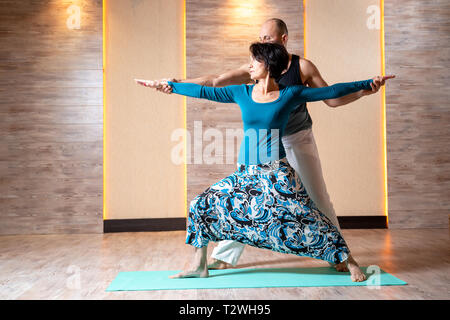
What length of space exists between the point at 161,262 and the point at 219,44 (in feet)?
8.16

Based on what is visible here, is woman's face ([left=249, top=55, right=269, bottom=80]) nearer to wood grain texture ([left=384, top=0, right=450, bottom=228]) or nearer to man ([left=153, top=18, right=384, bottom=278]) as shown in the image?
man ([left=153, top=18, right=384, bottom=278])

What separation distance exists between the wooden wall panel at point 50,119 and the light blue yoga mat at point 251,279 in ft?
6.95

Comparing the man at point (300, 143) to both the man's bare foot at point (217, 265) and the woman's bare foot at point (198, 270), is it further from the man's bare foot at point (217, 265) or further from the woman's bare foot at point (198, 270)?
the woman's bare foot at point (198, 270)

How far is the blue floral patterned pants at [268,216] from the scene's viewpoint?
2.24 metres

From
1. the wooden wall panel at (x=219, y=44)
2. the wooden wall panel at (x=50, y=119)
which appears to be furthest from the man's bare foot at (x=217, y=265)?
the wooden wall panel at (x=50, y=119)

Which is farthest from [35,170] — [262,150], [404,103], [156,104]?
[404,103]

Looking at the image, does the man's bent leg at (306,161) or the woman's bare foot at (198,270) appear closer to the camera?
the woman's bare foot at (198,270)

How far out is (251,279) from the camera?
7.79ft

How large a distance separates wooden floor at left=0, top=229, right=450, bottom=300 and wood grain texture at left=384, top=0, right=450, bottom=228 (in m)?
0.31

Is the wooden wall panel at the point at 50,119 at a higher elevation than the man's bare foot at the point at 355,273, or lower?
higher

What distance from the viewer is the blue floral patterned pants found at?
2236mm

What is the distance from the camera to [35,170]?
4.41m

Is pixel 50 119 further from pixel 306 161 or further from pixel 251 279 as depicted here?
pixel 251 279
